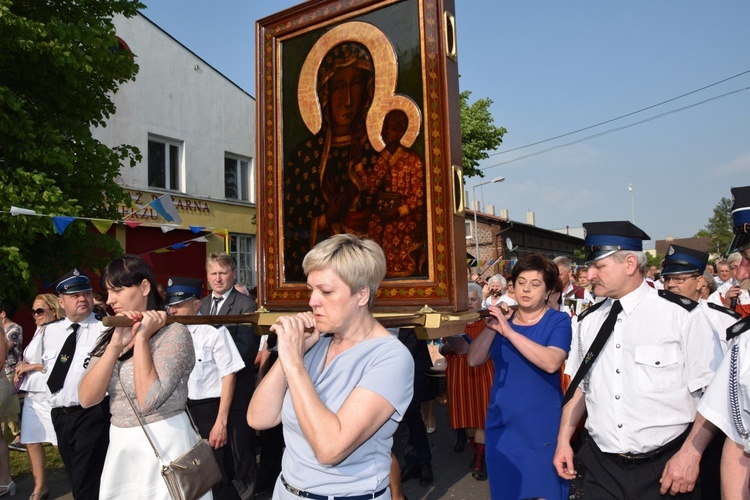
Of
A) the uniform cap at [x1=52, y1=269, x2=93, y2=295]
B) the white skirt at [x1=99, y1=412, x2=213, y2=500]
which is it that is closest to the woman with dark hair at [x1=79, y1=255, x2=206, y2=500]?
the white skirt at [x1=99, y1=412, x2=213, y2=500]

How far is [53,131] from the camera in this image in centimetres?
981

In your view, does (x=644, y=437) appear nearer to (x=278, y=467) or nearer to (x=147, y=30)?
(x=278, y=467)

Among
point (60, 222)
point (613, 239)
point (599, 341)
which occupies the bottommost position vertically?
point (599, 341)

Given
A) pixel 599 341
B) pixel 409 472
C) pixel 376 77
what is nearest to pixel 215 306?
pixel 409 472

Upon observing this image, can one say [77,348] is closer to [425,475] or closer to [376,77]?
[376,77]

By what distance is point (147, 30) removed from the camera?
17.5 m

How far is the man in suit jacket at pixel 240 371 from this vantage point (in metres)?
5.25

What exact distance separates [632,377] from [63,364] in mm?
3927

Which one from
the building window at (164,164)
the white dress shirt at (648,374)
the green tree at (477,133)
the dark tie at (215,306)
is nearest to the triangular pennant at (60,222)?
the dark tie at (215,306)

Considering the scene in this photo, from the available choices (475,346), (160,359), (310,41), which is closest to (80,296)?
(160,359)

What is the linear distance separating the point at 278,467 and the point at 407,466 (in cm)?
118

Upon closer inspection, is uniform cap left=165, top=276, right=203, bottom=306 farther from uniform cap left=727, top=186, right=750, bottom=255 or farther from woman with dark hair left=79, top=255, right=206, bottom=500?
uniform cap left=727, top=186, right=750, bottom=255

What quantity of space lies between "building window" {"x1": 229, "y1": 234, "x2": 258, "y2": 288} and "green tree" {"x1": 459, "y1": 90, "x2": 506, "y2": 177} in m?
7.71

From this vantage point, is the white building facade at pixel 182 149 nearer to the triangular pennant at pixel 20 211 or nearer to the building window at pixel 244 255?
the building window at pixel 244 255
